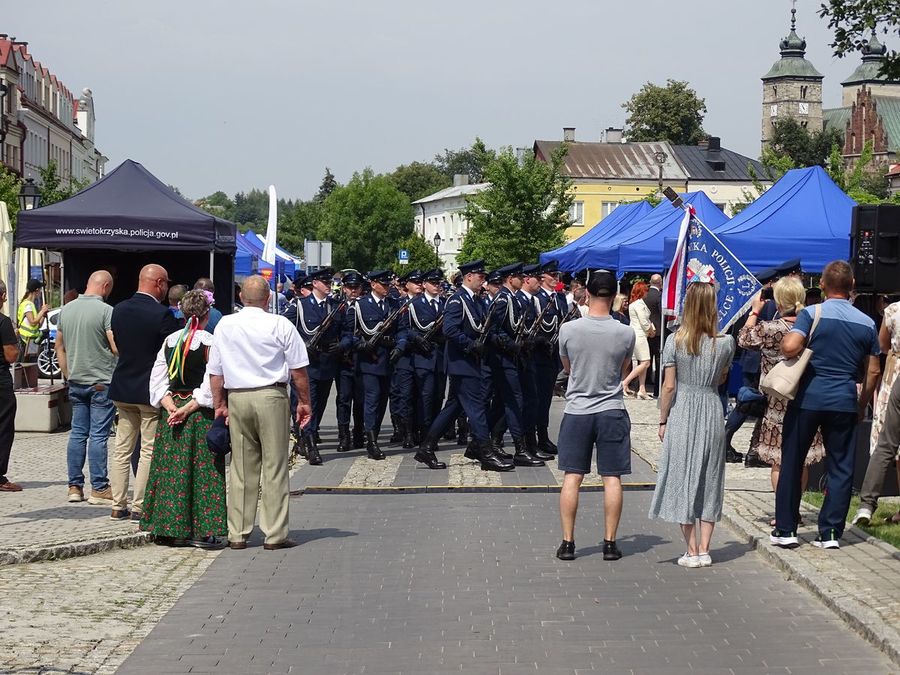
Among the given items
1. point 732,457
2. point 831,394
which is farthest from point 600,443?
point 732,457

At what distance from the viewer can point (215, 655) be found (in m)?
6.49

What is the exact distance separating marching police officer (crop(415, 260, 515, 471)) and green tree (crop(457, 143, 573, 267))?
47.7 meters

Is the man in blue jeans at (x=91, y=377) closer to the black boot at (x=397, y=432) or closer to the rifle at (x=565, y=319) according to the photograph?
the rifle at (x=565, y=319)

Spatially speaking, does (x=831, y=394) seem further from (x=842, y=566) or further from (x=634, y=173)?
(x=634, y=173)

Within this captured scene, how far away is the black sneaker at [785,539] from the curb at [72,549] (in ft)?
13.9

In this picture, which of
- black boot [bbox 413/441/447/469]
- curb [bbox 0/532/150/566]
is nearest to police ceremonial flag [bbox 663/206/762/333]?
black boot [bbox 413/441/447/469]

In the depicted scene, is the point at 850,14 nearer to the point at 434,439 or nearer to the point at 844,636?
the point at 434,439

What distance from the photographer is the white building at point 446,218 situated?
126 meters

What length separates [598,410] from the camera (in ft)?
29.4

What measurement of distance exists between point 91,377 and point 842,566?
591cm

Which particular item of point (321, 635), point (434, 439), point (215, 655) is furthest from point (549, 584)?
point (434, 439)

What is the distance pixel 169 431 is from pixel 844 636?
15.6ft

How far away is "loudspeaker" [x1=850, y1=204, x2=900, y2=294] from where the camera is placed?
11.7 meters

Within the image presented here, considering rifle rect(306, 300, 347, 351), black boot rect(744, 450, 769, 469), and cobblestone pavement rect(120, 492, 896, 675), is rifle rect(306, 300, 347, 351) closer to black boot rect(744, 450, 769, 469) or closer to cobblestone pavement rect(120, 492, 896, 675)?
black boot rect(744, 450, 769, 469)
